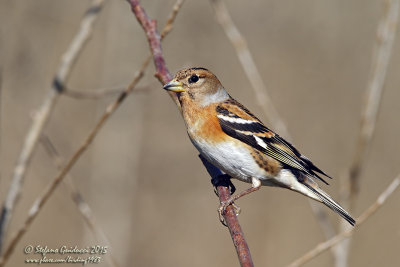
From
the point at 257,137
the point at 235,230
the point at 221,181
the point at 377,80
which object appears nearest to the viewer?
the point at 235,230

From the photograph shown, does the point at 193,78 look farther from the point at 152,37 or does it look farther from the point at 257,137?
the point at 152,37

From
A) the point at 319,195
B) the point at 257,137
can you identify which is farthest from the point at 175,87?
the point at 319,195

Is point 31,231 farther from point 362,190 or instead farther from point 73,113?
point 362,190

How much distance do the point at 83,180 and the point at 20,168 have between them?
182 inches

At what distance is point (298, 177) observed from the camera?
13.7 feet

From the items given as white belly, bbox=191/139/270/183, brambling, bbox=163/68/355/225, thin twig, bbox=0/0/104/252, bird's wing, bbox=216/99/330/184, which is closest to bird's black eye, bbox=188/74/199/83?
brambling, bbox=163/68/355/225

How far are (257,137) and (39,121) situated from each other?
5.92 feet

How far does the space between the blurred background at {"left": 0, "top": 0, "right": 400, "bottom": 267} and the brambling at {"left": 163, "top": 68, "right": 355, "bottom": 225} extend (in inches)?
74.9

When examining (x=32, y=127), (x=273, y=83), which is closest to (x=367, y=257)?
(x=273, y=83)

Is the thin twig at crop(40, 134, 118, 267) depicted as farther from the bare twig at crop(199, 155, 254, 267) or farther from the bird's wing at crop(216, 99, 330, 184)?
the bird's wing at crop(216, 99, 330, 184)

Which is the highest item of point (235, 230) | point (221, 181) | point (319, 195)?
point (221, 181)

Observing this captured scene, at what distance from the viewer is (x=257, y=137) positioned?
4.17 meters

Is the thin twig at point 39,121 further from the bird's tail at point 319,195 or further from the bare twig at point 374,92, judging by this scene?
the bird's tail at point 319,195

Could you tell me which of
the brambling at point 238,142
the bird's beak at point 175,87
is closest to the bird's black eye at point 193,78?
the brambling at point 238,142
